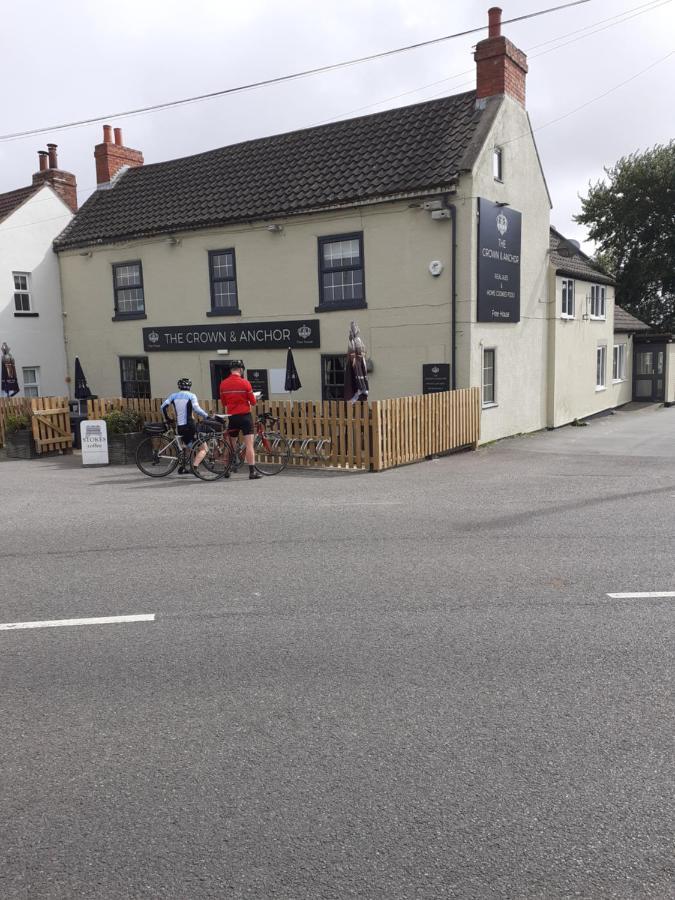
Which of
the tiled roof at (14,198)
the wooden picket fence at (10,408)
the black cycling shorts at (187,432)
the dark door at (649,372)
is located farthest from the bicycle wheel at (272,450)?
the dark door at (649,372)

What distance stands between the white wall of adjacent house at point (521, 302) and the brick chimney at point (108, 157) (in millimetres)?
13187

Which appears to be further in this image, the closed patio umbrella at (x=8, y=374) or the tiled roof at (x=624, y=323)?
the tiled roof at (x=624, y=323)

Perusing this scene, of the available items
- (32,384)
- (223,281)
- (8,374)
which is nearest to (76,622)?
(223,281)

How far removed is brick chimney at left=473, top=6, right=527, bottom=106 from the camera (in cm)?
1688

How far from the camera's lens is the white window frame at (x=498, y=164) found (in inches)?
675

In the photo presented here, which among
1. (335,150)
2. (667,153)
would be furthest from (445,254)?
(667,153)

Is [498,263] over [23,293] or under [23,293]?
under

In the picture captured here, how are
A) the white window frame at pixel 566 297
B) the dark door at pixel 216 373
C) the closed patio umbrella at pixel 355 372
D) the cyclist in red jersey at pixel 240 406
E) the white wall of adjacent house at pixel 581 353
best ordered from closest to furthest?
the cyclist in red jersey at pixel 240 406 → the closed patio umbrella at pixel 355 372 → the dark door at pixel 216 373 → the white wall of adjacent house at pixel 581 353 → the white window frame at pixel 566 297

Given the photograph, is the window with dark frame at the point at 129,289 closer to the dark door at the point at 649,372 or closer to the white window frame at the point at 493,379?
the white window frame at the point at 493,379

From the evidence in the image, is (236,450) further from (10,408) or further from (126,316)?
(126,316)

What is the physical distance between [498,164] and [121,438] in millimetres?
10865

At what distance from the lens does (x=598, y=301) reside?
83.1 feet

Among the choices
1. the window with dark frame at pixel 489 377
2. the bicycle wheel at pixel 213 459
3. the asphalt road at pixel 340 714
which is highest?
the window with dark frame at pixel 489 377

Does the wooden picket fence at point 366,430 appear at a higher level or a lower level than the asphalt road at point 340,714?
higher
